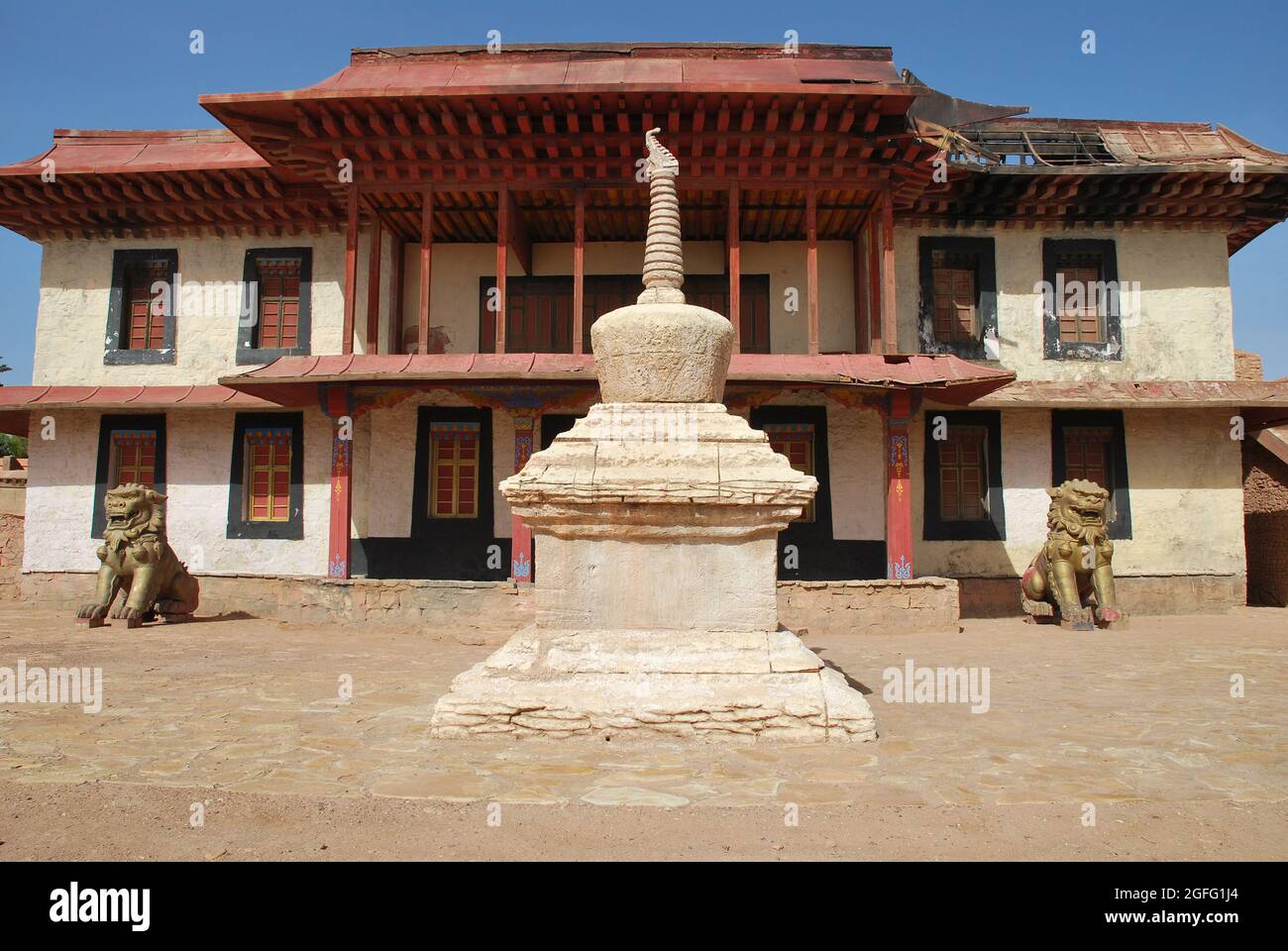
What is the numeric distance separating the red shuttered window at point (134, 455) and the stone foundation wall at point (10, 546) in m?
2.47

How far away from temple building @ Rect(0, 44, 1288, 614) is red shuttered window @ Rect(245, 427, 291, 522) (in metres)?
0.05

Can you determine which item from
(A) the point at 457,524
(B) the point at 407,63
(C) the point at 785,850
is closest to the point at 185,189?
(B) the point at 407,63

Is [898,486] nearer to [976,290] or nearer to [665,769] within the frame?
[976,290]

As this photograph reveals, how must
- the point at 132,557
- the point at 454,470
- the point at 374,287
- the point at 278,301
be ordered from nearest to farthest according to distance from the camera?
1. the point at 132,557
2. the point at 374,287
3. the point at 454,470
4. the point at 278,301

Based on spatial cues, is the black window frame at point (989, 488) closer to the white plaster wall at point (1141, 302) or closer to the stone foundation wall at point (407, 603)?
the white plaster wall at point (1141, 302)

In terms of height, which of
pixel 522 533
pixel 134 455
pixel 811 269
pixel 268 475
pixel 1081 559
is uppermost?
pixel 811 269

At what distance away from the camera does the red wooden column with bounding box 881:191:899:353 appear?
13312 mm

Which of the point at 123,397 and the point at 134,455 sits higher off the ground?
the point at 123,397

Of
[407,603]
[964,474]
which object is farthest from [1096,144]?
[407,603]

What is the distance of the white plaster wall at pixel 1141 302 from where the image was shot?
15148 millimetres

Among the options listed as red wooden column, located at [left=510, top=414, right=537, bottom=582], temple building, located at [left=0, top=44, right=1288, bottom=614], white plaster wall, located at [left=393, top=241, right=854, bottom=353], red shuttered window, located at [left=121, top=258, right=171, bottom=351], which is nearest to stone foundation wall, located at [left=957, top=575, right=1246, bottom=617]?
temple building, located at [left=0, top=44, right=1288, bottom=614]

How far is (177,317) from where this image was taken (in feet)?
52.0

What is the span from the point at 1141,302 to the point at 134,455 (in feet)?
62.9

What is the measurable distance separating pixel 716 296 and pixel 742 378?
3947 mm
